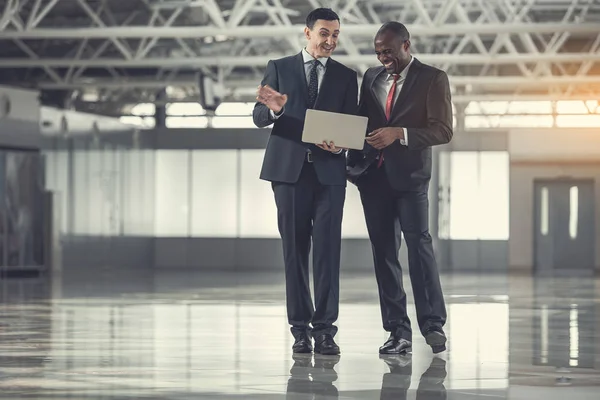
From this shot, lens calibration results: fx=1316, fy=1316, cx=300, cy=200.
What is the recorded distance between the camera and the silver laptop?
7137mm

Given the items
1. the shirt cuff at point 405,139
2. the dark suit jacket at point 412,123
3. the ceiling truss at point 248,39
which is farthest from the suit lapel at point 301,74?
the ceiling truss at point 248,39

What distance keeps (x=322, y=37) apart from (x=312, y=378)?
2.20 meters

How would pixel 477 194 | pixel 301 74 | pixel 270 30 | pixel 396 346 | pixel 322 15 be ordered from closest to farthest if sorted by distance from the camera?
pixel 322 15 < pixel 396 346 < pixel 301 74 < pixel 270 30 < pixel 477 194

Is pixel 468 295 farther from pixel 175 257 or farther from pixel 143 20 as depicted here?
pixel 175 257

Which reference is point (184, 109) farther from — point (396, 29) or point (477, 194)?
point (396, 29)

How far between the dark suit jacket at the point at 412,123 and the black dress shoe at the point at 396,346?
86cm

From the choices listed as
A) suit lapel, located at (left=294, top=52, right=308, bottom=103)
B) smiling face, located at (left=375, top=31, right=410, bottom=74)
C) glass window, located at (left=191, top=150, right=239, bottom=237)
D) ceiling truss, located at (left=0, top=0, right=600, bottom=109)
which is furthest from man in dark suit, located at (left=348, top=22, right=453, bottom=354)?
glass window, located at (left=191, top=150, right=239, bottom=237)

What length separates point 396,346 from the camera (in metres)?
7.38

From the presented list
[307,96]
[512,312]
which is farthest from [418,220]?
[512,312]

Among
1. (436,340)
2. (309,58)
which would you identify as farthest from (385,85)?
(436,340)

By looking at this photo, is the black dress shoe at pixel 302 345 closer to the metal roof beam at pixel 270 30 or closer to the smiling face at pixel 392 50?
the smiling face at pixel 392 50

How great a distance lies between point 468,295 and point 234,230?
1860 cm

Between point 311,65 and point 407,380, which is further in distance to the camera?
point 311,65

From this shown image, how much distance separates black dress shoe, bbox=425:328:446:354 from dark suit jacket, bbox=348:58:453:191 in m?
0.81
